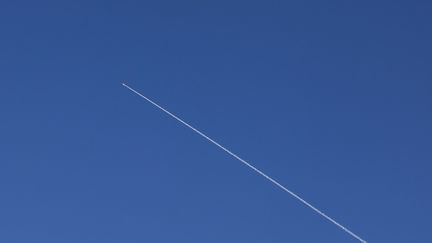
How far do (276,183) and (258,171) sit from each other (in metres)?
0.33

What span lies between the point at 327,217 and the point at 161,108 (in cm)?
285

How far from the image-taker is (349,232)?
21.8 feet

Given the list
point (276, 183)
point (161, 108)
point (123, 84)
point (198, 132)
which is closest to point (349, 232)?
point (276, 183)

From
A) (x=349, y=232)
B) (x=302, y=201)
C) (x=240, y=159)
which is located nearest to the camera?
(x=349, y=232)

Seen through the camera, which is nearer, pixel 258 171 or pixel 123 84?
pixel 258 171

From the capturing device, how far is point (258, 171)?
7.73 metres

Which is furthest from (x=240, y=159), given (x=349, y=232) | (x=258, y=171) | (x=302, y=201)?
(x=349, y=232)

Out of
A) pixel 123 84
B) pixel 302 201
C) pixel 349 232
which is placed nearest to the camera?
pixel 349 232

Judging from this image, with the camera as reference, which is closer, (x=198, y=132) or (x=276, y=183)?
(x=276, y=183)

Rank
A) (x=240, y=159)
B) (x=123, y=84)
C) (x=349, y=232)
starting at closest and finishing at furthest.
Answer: (x=349, y=232), (x=240, y=159), (x=123, y=84)

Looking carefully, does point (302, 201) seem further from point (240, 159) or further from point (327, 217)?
point (240, 159)

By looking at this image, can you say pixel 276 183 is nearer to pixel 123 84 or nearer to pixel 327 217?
pixel 327 217

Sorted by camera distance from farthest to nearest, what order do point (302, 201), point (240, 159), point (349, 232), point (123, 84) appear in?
1. point (123, 84)
2. point (240, 159)
3. point (302, 201)
4. point (349, 232)

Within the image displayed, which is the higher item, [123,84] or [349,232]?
[123,84]
